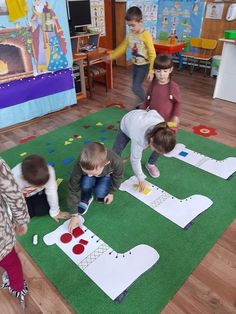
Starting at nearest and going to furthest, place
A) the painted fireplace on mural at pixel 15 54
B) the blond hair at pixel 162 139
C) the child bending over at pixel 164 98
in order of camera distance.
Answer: the blond hair at pixel 162 139 < the child bending over at pixel 164 98 < the painted fireplace on mural at pixel 15 54

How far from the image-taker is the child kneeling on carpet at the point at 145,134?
1471mm

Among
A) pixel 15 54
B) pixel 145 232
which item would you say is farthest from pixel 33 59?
pixel 145 232

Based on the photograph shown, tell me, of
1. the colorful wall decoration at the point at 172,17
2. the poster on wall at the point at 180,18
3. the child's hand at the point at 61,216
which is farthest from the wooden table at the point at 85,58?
the child's hand at the point at 61,216

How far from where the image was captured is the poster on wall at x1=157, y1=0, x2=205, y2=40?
4.54 m

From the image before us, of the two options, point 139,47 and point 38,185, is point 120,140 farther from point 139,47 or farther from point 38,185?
point 139,47

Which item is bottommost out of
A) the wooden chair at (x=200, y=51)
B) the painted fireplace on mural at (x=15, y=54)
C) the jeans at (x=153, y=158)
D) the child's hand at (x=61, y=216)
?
the child's hand at (x=61, y=216)

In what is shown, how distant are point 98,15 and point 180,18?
150 centimetres

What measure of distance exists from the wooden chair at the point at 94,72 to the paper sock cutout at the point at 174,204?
207cm

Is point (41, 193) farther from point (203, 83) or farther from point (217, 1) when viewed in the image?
point (217, 1)

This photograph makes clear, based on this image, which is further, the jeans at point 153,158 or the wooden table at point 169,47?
the wooden table at point 169,47

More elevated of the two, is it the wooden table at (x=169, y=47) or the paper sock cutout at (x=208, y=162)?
the wooden table at (x=169, y=47)

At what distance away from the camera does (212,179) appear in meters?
2.08

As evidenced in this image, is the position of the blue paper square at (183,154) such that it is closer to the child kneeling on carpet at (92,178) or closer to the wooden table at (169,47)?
the child kneeling on carpet at (92,178)

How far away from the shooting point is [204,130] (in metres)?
2.81
